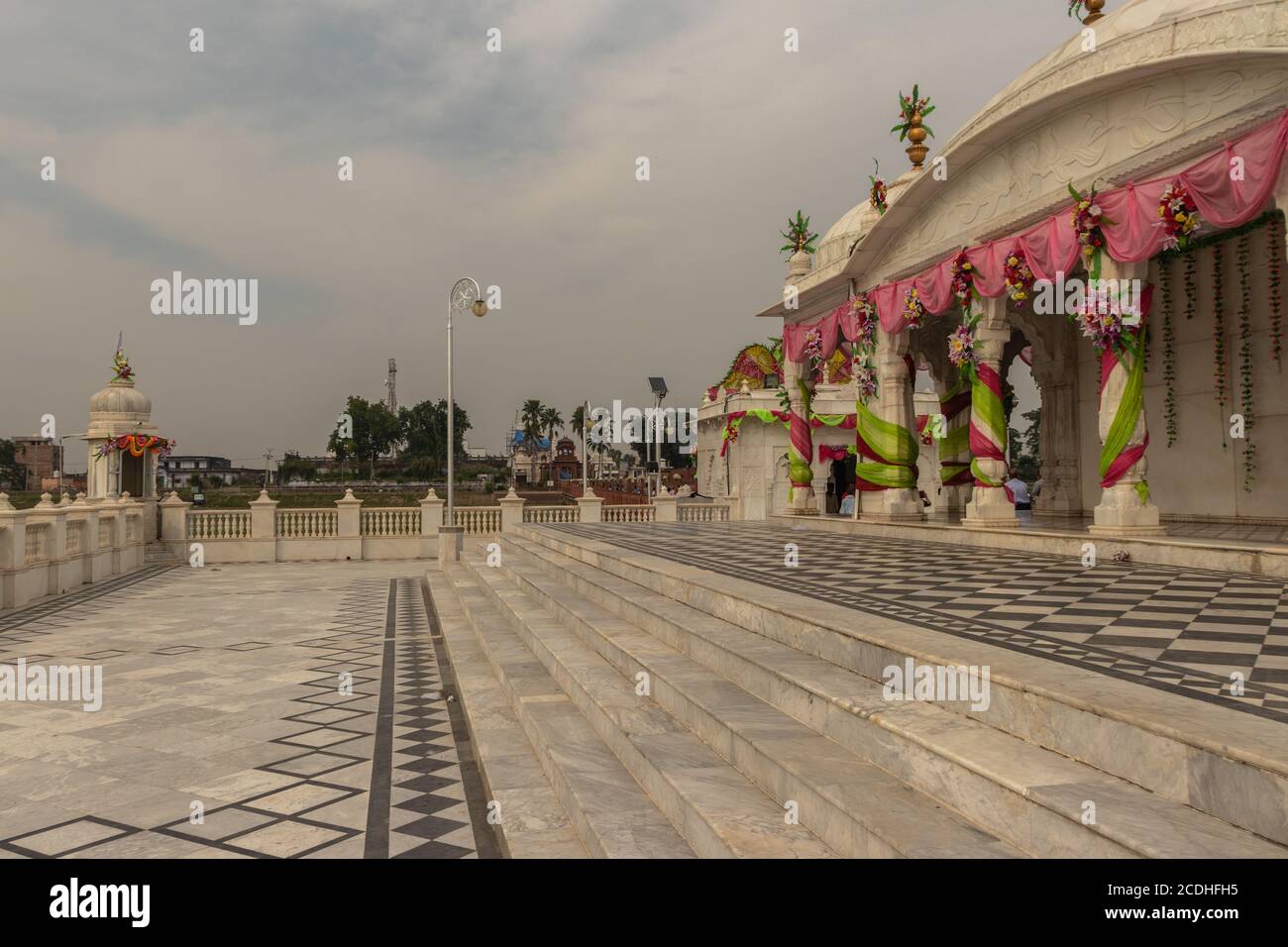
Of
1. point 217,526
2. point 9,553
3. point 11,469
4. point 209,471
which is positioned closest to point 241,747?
point 9,553

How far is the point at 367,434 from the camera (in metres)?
85.4

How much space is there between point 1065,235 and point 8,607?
1701cm

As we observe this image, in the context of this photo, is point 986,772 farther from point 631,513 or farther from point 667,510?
point 631,513

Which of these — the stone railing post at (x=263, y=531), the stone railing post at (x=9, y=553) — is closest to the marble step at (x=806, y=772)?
the stone railing post at (x=9, y=553)

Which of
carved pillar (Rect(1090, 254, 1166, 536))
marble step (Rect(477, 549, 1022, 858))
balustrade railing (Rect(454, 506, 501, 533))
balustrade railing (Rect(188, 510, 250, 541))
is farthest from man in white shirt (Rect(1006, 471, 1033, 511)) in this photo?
balustrade railing (Rect(188, 510, 250, 541))

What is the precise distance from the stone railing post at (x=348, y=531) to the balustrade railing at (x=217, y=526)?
2.56 m

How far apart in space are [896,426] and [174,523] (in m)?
20.2

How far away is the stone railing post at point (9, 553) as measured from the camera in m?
12.3

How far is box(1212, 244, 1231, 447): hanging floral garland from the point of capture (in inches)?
478

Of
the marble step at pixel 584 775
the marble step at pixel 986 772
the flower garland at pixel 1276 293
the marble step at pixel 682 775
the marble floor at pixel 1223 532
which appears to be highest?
the flower garland at pixel 1276 293

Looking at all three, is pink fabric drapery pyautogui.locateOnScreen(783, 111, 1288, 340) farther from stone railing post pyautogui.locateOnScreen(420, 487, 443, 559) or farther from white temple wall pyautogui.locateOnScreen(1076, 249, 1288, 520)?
stone railing post pyautogui.locateOnScreen(420, 487, 443, 559)

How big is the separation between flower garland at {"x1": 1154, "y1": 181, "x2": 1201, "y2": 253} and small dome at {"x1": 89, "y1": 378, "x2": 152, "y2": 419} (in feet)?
87.0

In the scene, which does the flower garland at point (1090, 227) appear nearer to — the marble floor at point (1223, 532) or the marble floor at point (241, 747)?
the marble floor at point (1223, 532)
